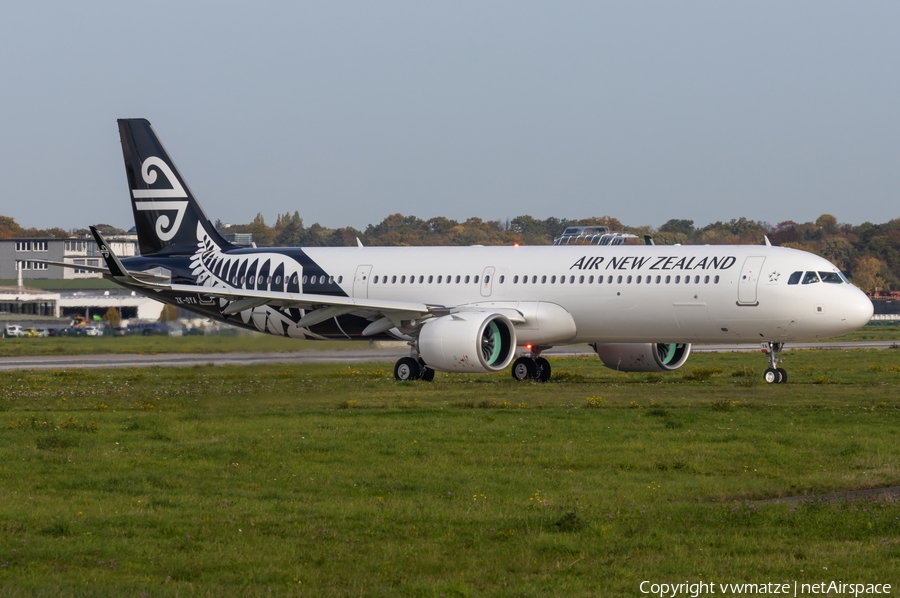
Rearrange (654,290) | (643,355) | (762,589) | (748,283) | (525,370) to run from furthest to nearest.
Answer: (643,355)
(525,370)
(654,290)
(748,283)
(762,589)

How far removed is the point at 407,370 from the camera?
37906 millimetres

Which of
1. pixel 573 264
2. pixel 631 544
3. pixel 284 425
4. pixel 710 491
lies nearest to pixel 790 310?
pixel 573 264

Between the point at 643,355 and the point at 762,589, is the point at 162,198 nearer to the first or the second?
the point at 643,355

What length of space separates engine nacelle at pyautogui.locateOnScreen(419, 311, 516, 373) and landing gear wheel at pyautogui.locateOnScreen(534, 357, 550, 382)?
3.13 metres

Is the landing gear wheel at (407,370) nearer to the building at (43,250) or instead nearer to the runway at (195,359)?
the runway at (195,359)

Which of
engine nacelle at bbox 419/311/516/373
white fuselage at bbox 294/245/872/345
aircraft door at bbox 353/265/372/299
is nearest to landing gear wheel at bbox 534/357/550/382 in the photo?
white fuselage at bbox 294/245/872/345

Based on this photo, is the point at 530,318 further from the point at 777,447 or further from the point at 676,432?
the point at 777,447

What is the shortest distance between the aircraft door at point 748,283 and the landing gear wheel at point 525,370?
749 cm

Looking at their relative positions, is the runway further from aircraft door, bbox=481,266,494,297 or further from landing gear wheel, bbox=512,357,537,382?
aircraft door, bbox=481,266,494,297

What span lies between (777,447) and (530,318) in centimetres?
1645

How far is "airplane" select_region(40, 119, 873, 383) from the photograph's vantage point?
112 feet

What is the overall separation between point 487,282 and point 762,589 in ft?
89.9

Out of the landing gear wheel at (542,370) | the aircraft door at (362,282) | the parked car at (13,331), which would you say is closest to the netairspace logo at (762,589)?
the landing gear wheel at (542,370)

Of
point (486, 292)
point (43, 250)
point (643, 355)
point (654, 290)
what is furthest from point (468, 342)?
point (43, 250)
